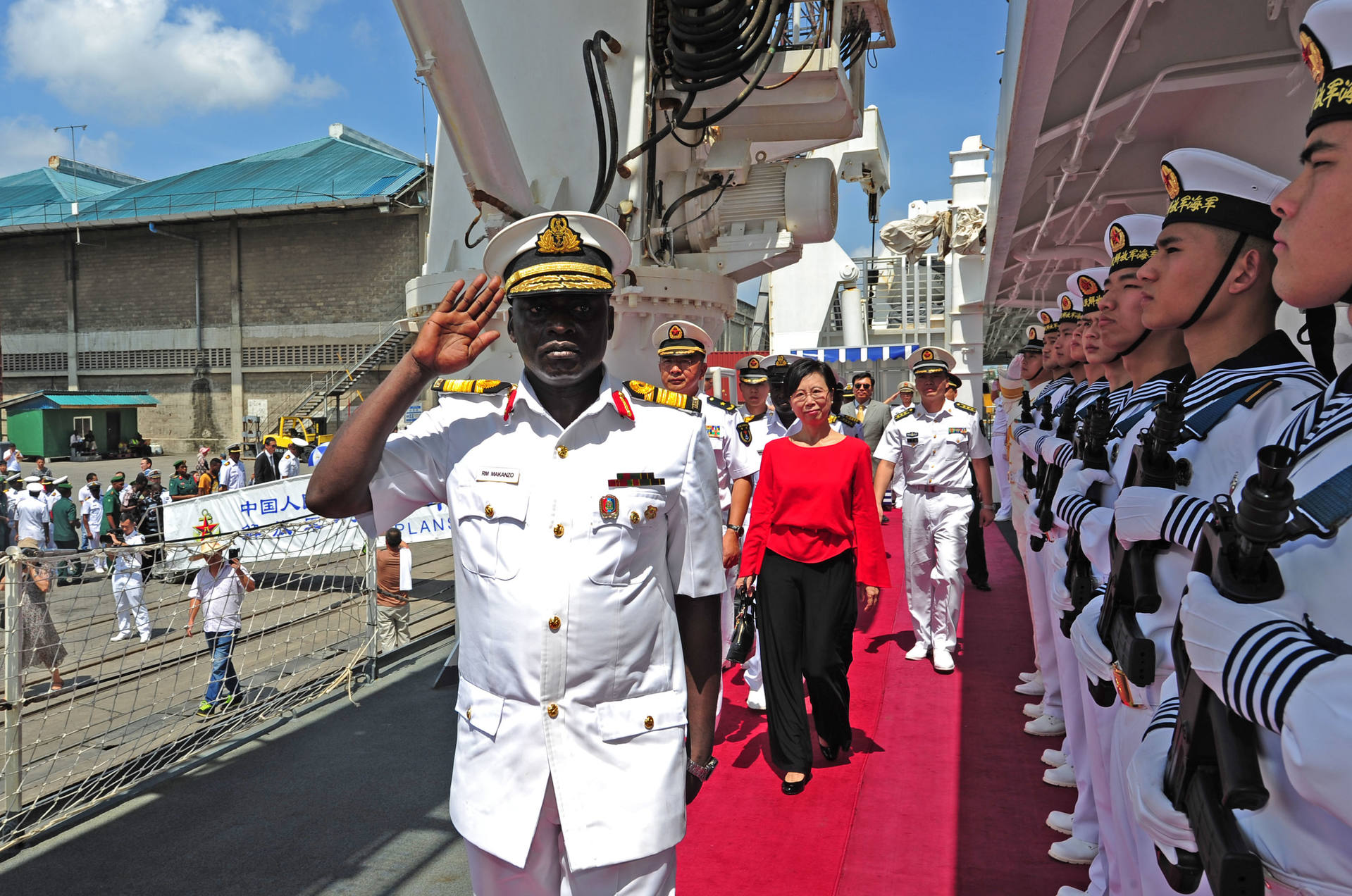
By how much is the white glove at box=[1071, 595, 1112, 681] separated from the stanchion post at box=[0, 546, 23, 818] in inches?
162

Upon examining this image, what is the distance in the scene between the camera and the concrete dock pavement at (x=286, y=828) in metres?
3.35

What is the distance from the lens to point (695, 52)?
672cm

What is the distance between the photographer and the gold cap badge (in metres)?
2.11

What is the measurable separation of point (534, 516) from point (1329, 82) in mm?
1611

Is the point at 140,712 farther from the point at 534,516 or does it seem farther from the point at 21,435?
the point at 21,435

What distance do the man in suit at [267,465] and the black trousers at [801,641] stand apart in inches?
481

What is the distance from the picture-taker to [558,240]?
2.12m

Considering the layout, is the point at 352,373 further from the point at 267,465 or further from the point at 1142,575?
the point at 1142,575

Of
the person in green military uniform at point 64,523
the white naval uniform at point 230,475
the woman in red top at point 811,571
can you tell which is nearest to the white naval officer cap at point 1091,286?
the woman in red top at point 811,571

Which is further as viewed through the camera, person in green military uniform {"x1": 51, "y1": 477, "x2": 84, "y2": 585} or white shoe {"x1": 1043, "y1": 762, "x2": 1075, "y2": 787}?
person in green military uniform {"x1": 51, "y1": 477, "x2": 84, "y2": 585}

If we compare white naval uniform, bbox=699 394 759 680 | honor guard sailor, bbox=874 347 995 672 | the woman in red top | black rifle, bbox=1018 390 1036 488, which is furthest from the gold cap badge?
honor guard sailor, bbox=874 347 995 672

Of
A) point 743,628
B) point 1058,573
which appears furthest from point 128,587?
point 1058,573

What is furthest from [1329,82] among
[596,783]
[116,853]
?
[116,853]

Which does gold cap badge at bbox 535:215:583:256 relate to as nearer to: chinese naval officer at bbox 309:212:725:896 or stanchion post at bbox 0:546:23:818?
chinese naval officer at bbox 309:212:725:896
